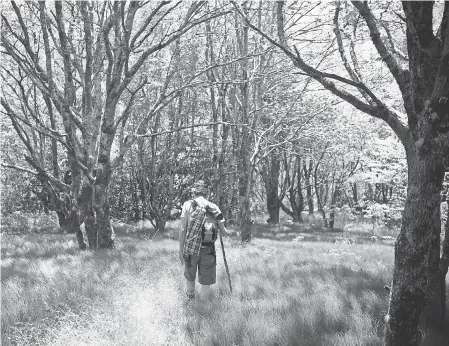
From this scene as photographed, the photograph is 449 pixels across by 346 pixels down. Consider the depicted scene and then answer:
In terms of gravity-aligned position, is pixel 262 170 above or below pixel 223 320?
above

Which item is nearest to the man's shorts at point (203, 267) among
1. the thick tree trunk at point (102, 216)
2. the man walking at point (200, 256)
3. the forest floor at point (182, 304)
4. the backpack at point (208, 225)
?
the man walking at point (200, 256)

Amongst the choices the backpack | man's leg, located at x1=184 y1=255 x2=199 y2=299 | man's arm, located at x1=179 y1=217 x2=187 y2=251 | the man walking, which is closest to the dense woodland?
the backpack

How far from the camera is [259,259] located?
6938 mm

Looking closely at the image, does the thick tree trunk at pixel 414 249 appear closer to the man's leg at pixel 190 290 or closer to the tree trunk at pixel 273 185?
the man's leg at pixel 190 290

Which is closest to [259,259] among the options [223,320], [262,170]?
[223,320]

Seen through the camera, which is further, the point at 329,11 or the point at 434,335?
the point at 329,11

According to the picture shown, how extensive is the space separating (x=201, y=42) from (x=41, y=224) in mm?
11175

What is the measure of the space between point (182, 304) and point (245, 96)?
6745 millimetres

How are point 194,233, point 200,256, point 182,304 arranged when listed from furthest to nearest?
point 200,256 < point 194,233 < point 182,304

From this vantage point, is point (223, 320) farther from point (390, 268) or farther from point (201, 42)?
point (201, 42)

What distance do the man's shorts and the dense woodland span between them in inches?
95.6

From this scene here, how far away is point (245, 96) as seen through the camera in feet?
32.1

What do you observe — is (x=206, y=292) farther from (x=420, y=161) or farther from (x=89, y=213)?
(x=89, y=213)

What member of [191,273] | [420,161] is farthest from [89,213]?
[420,161]
